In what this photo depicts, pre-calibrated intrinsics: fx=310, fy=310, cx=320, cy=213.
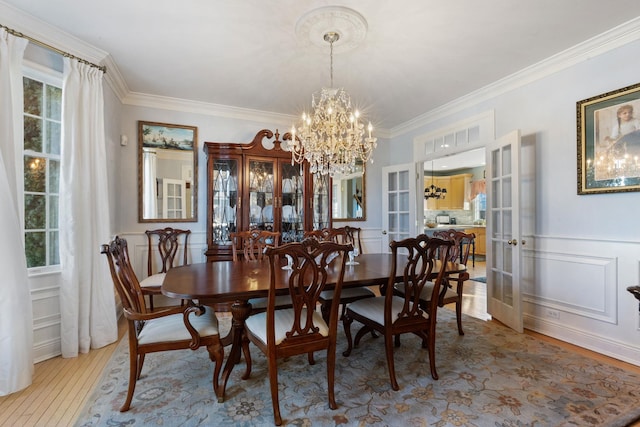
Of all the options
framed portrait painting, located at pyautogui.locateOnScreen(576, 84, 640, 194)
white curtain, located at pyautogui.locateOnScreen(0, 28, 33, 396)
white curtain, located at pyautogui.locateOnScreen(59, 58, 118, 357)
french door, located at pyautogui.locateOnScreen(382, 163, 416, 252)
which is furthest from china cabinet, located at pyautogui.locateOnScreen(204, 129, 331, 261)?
framed portrait painting, located at pyautogui.locateOnScreen(576, 84, 640, 194)

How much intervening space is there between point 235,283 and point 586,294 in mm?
A: 3010

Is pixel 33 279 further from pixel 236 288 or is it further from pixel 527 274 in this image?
pixel 527 274

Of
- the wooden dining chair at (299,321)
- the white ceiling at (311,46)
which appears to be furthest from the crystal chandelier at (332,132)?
the wooden dining chair at (299,321)

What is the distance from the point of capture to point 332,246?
1729 millimetres

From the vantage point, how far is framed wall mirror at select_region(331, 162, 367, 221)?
4.97m

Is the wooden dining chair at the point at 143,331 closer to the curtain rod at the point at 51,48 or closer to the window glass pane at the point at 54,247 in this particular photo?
the window glass pane at the point at 54,247

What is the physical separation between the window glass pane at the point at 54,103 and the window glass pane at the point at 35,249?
998mm

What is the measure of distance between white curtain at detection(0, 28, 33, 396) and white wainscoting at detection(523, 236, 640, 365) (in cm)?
426

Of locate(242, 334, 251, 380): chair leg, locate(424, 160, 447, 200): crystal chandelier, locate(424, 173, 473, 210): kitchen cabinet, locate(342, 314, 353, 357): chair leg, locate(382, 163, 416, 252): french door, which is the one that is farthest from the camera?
locate(424, 173, 473, 210): kitchen cabinet

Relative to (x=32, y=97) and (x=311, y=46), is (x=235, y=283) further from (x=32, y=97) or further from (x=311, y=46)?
(x=32, y=97)

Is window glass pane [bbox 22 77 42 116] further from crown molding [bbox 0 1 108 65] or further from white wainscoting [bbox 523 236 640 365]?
white wainscoting [bbox 523 236 640 365]

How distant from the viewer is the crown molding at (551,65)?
247cm

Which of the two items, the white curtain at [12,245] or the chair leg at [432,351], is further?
the chair leg at [432,351]

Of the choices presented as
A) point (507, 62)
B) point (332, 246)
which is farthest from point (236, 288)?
point (507, 62)
